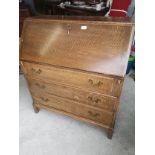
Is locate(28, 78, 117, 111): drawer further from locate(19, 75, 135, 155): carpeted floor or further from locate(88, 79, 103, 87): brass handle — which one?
locate(19, 75, 135, 155): carpeted floor

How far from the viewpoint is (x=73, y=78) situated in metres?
1.40

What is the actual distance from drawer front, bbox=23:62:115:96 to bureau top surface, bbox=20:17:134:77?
0.18 ft

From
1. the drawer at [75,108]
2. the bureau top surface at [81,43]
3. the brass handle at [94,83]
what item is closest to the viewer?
the bureau top surface at [81,43]

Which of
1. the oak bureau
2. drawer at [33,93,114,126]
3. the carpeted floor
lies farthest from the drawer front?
the carpeted floor

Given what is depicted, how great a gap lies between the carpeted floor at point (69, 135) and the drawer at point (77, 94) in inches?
16.0

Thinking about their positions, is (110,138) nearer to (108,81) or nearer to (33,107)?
(108,81)

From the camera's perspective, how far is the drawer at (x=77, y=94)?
4.60 ft

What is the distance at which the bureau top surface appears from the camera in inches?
47.5

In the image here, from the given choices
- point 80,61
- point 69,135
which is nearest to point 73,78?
point 80,61

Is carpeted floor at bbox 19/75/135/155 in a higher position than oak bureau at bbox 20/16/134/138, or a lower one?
lower

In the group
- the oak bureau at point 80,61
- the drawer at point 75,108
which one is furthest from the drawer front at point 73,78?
the drawer at point 75,108

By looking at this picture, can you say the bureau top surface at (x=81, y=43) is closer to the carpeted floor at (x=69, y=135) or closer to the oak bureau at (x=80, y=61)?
the oak bureau at (x=80, y=61)

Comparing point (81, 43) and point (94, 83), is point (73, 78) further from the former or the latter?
point (81, 43)
